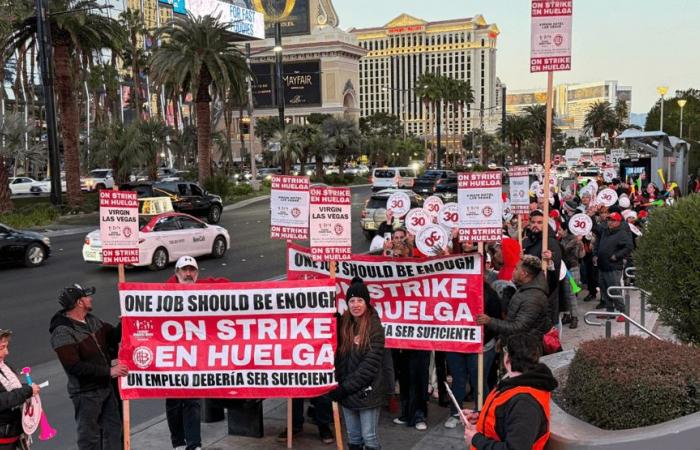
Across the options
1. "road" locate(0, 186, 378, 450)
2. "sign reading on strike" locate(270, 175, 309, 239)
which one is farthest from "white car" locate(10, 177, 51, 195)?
"sign reading on strike" locate(270, 175, 309, 239)

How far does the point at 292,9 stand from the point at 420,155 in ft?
214

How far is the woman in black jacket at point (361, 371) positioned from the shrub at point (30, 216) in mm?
24772

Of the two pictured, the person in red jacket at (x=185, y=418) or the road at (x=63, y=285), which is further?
the road at (x=63, y=285)

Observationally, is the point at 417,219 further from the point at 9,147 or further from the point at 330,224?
the point at 9,147

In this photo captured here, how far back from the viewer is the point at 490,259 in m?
9.00

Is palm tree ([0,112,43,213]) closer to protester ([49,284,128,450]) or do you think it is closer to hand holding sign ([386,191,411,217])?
hand holding sign ([386,191,411,217])

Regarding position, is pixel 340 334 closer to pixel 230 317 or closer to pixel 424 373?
pixel 230 317

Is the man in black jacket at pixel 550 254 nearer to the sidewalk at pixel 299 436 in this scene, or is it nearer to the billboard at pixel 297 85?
the sidewalk at pixel 299 436

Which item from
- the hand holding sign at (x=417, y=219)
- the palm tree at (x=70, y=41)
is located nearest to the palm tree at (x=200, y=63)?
the palm tree at (x=70, y=41)

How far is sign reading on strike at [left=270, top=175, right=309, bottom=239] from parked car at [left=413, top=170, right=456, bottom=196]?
104 ft

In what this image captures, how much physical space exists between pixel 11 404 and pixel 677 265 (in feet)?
17.4

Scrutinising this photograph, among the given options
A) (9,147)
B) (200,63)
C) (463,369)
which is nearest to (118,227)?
(463,369)

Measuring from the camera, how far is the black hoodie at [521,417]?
12.1ft

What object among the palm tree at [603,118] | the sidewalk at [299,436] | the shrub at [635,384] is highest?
the palm tree at [603,118]
